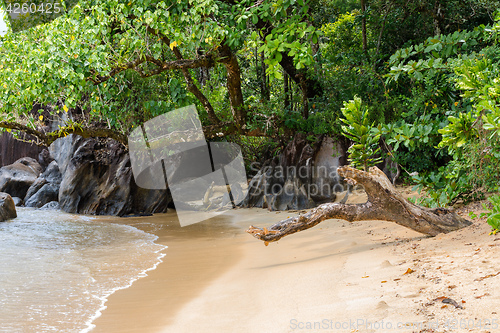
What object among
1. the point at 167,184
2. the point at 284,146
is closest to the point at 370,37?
the point at 284,146

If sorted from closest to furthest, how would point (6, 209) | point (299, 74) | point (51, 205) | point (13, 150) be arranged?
1. point (299, 74)
2. point (6, 209)
3. point (51, 205)
4. point (13, 150)

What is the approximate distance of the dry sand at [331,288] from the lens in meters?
2.40

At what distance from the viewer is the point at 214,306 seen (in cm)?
340

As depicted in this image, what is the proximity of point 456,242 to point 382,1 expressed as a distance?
23.5 ft

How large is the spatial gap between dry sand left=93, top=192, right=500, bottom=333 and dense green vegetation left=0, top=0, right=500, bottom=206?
121 centimetres

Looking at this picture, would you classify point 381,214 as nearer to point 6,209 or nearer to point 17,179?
point 6,209

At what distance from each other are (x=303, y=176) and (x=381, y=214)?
17.2 feet

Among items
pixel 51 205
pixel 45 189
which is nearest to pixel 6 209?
pixel 51 205

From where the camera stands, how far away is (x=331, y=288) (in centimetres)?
320

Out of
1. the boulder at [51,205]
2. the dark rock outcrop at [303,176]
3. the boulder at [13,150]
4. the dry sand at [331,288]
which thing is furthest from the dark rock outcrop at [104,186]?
the boulder at [13,150]

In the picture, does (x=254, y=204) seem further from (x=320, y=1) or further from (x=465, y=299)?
(x=465, y=299)

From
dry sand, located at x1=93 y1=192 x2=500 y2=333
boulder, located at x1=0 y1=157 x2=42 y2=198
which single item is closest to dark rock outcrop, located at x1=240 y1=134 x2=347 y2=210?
dry sand, located at x1=93 y1=192 x2=500 y2=333

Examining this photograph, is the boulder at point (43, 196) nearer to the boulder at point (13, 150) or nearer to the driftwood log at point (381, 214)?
the boulder at point (13, 150)

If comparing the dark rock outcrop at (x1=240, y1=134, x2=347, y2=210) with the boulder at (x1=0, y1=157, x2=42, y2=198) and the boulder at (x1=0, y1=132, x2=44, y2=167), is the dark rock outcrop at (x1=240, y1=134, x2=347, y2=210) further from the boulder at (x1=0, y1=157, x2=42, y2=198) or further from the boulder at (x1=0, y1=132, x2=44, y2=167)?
the boulder at (x1=0, y1=132, x2=44, y2=167)
